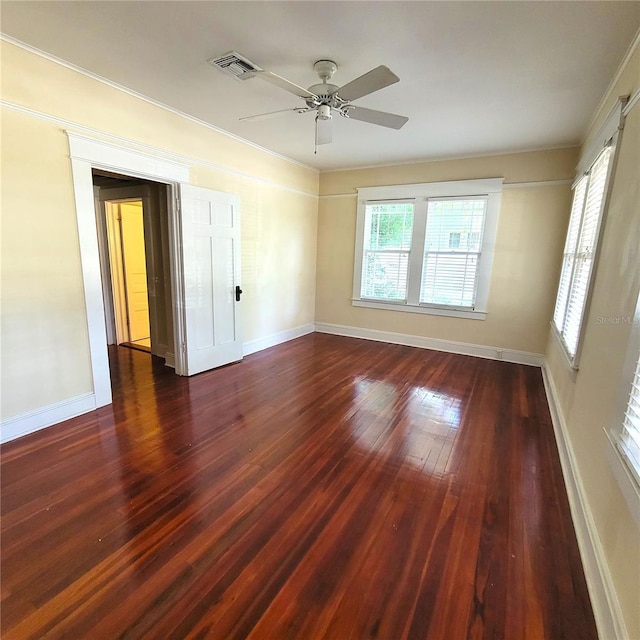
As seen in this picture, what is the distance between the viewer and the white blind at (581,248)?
8.41 feet

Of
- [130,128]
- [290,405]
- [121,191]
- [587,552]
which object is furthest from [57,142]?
[587,552]

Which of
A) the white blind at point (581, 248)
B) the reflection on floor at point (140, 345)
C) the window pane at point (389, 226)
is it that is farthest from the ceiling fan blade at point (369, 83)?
the reflection on floor at point (140, 345)

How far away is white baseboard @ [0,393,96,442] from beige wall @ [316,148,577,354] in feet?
13.7

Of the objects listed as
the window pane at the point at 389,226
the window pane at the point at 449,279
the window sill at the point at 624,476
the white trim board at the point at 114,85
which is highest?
the white trim board at the point at 114,85

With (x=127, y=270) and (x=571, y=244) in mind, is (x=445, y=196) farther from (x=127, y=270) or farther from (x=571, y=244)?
(x=127, y=270)

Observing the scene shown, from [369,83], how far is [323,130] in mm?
786

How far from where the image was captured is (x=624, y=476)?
1.38 metres

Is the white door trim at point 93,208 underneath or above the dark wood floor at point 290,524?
above

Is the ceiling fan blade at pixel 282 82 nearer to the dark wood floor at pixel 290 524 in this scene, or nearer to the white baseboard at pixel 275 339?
the dark wood floor at pixel 290 524

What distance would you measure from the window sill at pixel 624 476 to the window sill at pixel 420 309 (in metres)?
3.39

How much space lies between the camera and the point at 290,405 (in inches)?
129

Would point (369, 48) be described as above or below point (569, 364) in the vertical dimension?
above

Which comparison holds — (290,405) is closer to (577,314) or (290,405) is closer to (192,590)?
(192,590)

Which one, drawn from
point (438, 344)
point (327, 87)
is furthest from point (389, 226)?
point (327, 87)
